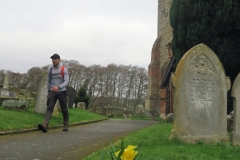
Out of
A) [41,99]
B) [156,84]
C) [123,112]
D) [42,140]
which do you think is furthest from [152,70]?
[42,140]

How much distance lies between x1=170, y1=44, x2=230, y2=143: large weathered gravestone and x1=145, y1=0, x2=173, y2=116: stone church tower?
1999cm

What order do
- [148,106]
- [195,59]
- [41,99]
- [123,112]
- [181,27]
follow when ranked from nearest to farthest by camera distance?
[195,59], [41,99], [181,27], [123,112], [148,106]

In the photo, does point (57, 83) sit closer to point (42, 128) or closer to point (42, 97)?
point (42, 128)

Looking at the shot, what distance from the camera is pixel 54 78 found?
7730 mm

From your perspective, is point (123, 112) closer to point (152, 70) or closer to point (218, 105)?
point (152, 70)

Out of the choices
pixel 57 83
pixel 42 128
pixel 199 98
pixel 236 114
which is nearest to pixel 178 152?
pixel 199 98

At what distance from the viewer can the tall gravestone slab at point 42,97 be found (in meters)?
10.3

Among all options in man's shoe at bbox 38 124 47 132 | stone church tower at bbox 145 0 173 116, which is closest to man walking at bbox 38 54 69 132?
man's shoe at bbox 38 124 47 132

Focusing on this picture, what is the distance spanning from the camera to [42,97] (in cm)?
1041

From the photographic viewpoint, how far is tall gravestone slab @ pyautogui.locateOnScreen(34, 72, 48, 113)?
1027 centimetres

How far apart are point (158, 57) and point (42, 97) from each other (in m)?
18.3

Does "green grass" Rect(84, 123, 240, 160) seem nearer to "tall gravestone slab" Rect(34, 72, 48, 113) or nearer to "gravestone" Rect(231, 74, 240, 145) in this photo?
"gravestone" Rect(231, 74, 240, 145)

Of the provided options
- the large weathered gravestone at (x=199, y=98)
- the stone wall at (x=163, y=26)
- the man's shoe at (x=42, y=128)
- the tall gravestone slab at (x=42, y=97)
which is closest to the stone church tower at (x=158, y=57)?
the stone wall at (x=163, y=26)

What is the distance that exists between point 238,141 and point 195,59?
1.89m
